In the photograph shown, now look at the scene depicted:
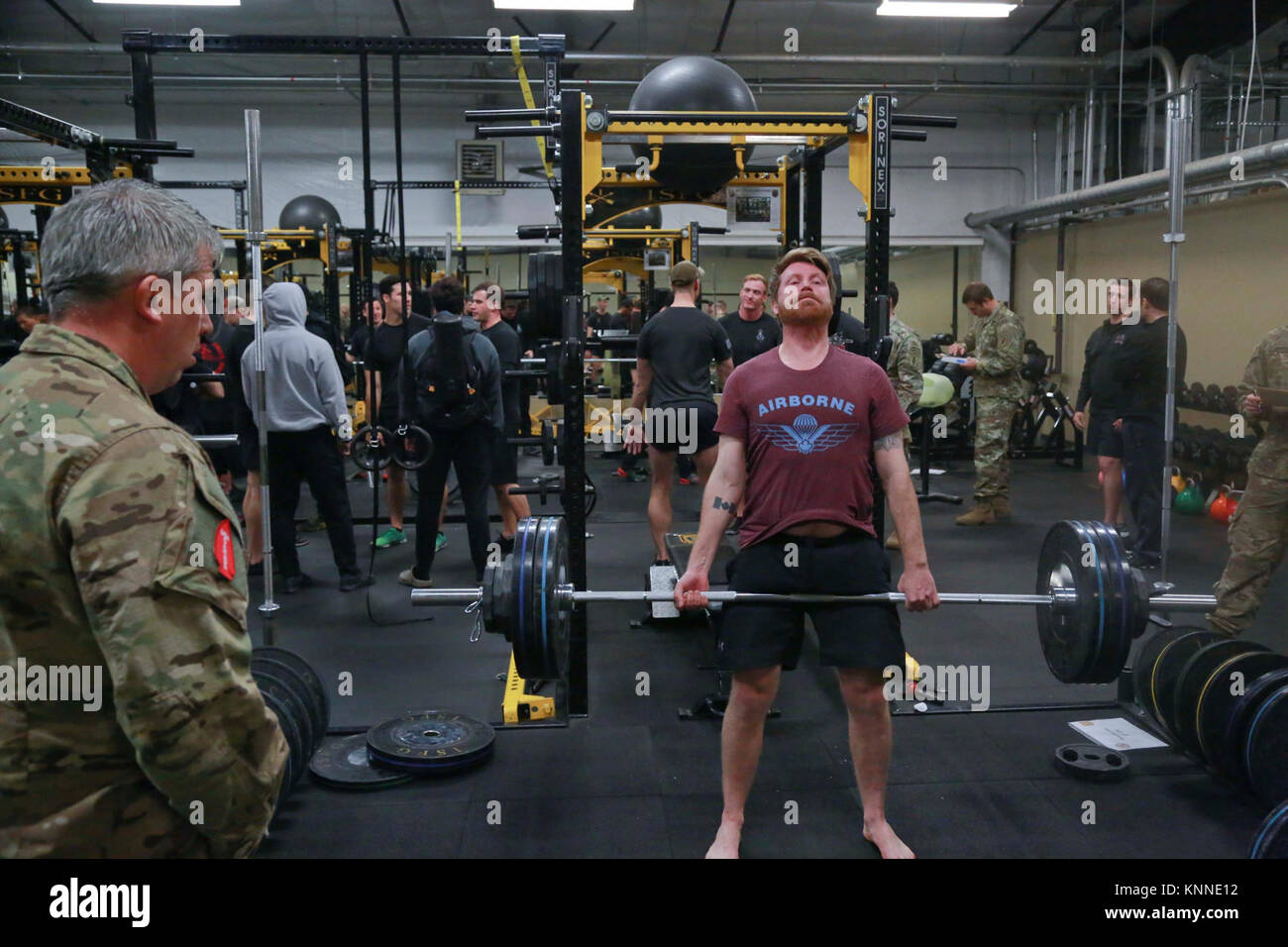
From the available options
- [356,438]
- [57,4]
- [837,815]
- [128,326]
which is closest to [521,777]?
[837,815]

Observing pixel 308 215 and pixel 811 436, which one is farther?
pixel 308 215

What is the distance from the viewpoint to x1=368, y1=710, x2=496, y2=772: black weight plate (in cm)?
279

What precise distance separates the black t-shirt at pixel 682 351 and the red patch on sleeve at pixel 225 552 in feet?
10.5

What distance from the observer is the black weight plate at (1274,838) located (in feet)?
6.28

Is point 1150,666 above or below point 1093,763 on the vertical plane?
above

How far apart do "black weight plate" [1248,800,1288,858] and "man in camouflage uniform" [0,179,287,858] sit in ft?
6.01

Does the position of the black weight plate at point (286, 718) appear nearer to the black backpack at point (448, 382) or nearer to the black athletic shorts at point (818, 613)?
the black athletic shorts at point (818, 613)

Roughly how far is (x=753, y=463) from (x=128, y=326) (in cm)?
144

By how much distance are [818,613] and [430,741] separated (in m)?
1.30

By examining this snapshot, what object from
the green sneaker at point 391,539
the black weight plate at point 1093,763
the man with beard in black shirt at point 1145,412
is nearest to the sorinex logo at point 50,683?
the black weight plate at point 1093,763

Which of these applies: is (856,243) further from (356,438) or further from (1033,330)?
(356,438)

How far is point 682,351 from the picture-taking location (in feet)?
14.0
